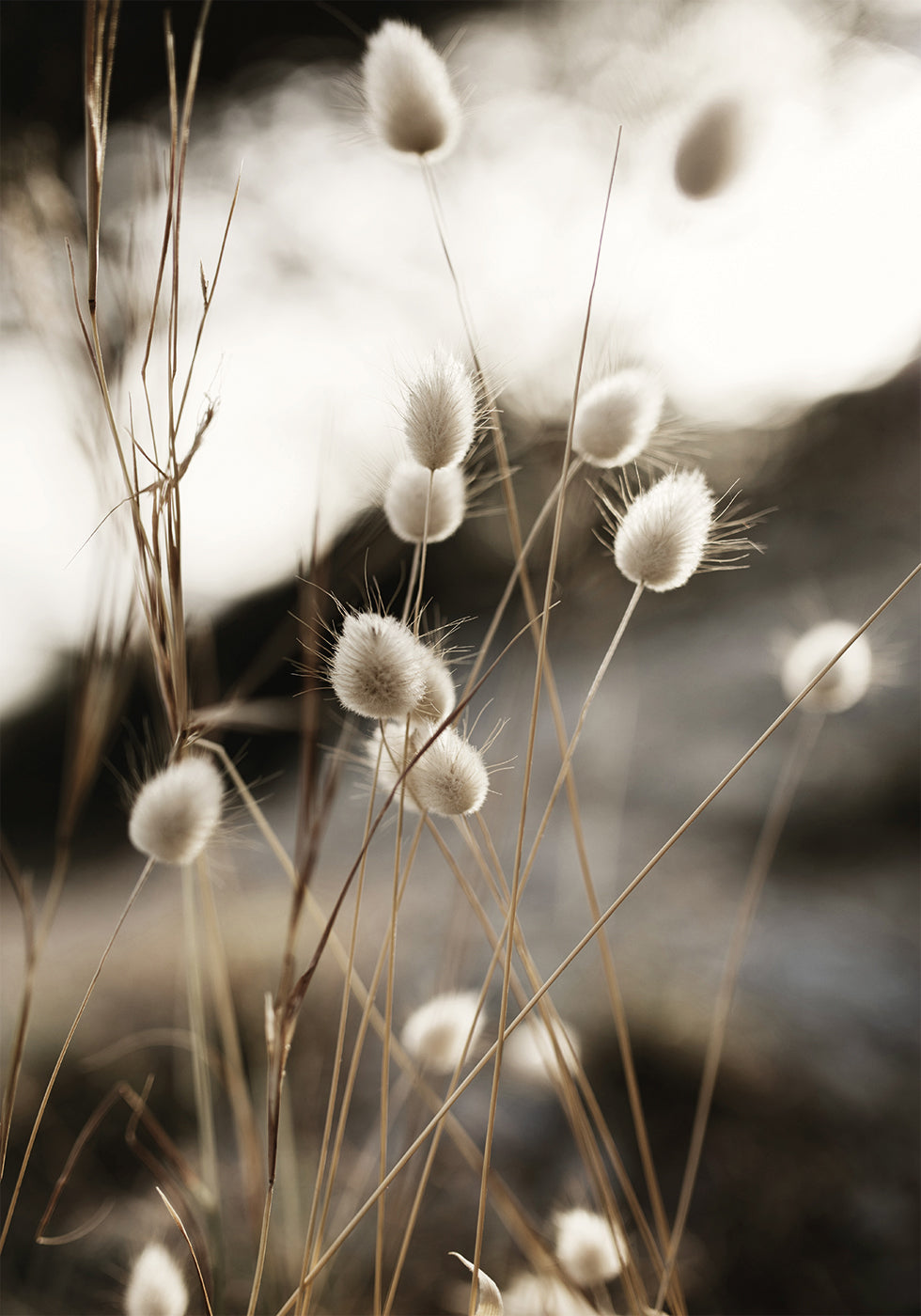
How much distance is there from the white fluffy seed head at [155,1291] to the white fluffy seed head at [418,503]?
0.26 m

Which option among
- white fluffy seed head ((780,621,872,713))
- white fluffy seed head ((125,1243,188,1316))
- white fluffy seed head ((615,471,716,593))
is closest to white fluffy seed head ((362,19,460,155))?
white fluffy seed head ((615,471,716,593))

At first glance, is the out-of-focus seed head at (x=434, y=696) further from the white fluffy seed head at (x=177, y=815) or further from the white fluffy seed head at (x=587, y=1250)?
the white fluffy seed head at (x=587, y=1250)

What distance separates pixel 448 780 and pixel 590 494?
6.9 inches

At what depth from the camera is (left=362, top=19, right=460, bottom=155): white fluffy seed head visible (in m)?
0.27

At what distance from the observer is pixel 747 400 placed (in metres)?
1.03

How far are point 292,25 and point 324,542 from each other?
1.40 meters

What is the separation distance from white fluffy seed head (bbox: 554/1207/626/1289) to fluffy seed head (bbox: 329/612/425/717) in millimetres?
235

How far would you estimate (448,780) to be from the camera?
21 centimetres

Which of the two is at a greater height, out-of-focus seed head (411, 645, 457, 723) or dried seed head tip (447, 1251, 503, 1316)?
out-of-focus seed head (411, 645, 457, 723)

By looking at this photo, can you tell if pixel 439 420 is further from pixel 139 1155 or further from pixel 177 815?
pixel 139 1155

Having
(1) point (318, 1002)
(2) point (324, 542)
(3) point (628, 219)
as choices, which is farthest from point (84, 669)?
(1) point (318, 1002)

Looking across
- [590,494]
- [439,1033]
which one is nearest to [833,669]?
[590,494]

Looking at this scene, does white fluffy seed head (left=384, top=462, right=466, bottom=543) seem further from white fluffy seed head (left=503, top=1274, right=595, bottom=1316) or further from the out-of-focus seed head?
white fluffy seed head (left=503, top=1274, right=595, bottom=1316)

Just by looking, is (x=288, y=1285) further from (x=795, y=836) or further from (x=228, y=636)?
(x=228, y=636)
